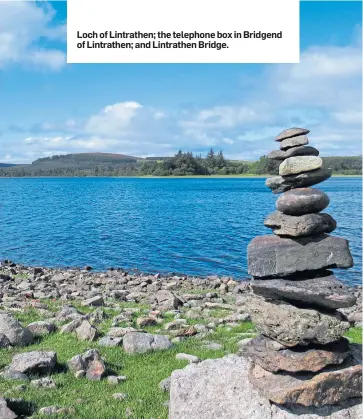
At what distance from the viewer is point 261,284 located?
1019 cm

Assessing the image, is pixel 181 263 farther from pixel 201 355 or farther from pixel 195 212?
pixel 195 212

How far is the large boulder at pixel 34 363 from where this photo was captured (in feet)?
40.5

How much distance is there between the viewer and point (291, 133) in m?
10.4

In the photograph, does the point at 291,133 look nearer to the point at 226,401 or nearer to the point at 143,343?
the point at 226,401

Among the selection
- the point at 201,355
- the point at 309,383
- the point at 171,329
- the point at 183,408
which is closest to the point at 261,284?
the point at 309,383

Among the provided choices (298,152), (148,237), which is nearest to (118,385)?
(298,152)

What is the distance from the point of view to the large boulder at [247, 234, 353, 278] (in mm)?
10141

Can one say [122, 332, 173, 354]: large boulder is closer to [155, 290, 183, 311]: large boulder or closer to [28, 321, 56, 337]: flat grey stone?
[28, 321, 56, 337]: flat grey stone

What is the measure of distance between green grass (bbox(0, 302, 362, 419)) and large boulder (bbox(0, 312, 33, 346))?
29 centimetres

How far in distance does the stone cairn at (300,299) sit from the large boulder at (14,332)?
7296mm

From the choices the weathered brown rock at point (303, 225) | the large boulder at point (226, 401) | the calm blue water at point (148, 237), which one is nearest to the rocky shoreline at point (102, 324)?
the large boulder at point (226, 401)

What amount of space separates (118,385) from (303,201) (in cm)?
611

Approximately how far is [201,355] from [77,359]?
341 centimetres

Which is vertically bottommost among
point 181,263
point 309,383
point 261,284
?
point 181,263
